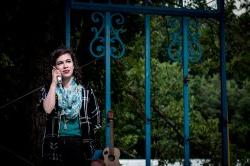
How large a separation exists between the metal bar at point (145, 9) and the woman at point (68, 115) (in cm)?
59

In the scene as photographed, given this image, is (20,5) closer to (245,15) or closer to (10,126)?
(10,126)

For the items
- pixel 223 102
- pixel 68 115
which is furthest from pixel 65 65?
pixel 223 102

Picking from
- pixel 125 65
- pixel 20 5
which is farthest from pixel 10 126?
pixel 125 65

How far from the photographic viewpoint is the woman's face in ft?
10.2

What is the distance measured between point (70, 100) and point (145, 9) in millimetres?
1169

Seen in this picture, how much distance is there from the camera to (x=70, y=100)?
308 centimetres

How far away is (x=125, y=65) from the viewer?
7922mm

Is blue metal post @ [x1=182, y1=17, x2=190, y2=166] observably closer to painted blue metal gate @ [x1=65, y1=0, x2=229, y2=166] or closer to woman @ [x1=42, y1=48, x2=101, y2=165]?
painted blue metal gate @ [x1=65, y1=0, x2=229, y2=166]

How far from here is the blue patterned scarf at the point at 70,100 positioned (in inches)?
120

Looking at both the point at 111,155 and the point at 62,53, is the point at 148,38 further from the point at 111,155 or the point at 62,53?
the point at 111,155

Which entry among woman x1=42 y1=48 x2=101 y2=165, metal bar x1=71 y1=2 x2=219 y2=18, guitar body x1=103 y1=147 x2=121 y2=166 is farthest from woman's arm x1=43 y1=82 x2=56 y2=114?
metal bar x1=71 y1=2 x2=219 y2=18

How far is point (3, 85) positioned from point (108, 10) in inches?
118

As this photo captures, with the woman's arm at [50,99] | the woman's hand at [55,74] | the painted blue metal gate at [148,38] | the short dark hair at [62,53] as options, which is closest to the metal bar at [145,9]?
the painted blue metal gate at [148,38]

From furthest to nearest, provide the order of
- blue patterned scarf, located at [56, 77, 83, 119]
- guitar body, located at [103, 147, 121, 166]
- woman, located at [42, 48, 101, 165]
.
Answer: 1. guitar body, located at [103, 147, 121, 166]
2. blue patterned scarf, located at [56, 77, 83, 119]
3. woman, located at [42, 48, 101, 165]
